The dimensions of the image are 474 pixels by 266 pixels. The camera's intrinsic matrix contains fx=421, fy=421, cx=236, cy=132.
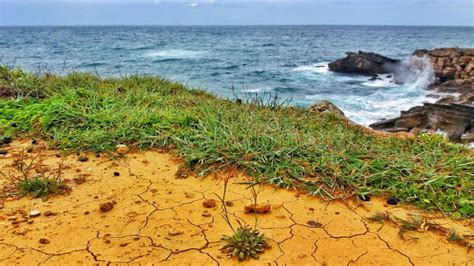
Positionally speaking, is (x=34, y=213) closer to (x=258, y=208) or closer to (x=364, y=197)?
(x=258, y=208)

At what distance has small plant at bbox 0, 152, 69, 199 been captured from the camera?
3.07 metres

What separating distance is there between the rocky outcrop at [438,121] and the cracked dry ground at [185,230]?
Result: 25.6 ft

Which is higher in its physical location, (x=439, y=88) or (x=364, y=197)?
(x=364, y=197)

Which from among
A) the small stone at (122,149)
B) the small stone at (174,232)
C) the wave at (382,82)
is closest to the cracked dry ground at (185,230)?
the small stone at (174,232)

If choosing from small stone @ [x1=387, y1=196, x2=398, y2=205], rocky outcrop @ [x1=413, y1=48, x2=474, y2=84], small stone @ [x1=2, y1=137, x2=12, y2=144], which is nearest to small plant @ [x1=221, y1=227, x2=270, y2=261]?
small stone @ [x1=387, y1=196, x2=398, y2=205]

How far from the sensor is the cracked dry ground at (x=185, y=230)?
7.75 feet

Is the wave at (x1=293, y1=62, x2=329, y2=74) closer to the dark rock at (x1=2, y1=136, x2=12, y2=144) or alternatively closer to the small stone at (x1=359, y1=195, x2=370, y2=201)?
the dark rock at (x1=2, y1=136, x2=12, y2=144)

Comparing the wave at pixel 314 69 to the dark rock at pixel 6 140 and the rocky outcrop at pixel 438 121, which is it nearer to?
the rocky outcrop at pixel 438 121

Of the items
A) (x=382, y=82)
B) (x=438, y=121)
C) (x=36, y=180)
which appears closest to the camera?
(x=36, y=180)

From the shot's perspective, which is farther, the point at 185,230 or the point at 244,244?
the point at 185,230

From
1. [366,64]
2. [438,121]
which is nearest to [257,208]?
[438,121]

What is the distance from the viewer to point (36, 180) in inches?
123

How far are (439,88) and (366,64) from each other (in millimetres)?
8423

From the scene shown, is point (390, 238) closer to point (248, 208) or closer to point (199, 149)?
point (248, 208)
